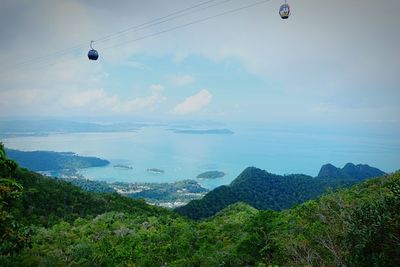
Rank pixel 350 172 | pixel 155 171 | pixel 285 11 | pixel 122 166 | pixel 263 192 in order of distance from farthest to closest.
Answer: pixel 122 166
pixel 155 171
pixel 350 172
pixel 263 192
pixel 285 11

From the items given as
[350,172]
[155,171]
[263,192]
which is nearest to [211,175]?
[155,171]

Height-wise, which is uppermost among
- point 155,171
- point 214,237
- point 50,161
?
point 214,237

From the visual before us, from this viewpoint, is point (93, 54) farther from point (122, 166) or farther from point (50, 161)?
point (122, 166)

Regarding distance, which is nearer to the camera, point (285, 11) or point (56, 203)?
point (285, 11)

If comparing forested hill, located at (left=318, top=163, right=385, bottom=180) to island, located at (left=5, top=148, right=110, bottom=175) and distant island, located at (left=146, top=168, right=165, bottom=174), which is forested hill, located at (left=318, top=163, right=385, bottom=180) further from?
island, located at (left=5, top=148, right=110, bottom=175)

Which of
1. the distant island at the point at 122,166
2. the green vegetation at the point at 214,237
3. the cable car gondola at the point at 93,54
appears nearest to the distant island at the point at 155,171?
the distant island at the point at 122,166

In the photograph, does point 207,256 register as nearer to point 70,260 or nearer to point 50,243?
point 70,260

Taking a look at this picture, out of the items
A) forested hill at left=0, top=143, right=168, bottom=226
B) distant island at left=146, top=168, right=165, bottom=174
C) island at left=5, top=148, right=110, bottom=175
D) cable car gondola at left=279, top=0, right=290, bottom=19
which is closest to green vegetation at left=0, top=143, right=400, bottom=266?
forested hill at left=0, top=143, right=168, bottom=226
